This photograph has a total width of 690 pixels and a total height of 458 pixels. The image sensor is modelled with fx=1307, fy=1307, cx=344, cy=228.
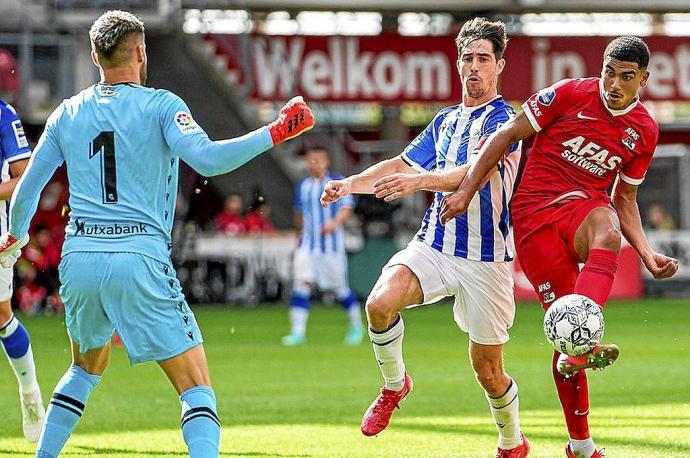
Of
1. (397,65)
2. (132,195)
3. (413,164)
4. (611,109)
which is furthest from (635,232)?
(397,65)

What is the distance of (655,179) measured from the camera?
27.4 m

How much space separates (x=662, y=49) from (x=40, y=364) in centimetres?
1767

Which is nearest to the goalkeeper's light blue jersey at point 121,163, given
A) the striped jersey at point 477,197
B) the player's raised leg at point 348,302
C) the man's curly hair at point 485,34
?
the striped jersey at point 477,197

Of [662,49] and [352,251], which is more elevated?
[662,49]

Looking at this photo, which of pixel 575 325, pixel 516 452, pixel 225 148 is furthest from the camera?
pixel 516 452

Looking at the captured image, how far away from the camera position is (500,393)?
730cm

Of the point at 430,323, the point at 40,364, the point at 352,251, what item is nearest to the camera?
the point at 40,364

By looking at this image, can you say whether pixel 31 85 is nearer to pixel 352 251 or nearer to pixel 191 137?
pixel 352 251

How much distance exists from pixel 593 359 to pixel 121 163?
8.25 ft

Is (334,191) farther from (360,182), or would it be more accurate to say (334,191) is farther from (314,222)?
(314,222)

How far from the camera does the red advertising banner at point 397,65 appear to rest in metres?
25.6

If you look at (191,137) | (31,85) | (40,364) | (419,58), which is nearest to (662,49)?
(419,58)

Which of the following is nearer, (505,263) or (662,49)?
(505,263)

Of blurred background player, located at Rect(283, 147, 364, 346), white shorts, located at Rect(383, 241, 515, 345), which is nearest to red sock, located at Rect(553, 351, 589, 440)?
white shorts, located at Rect(383, 241, 515, 345)
